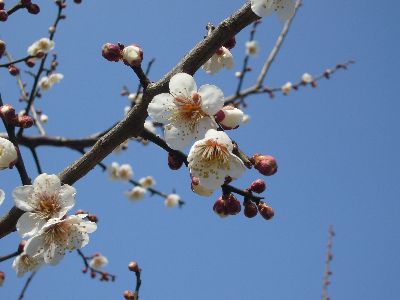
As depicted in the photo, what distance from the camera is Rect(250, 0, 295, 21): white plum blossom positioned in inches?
57.6

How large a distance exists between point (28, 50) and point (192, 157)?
4110 millimetres

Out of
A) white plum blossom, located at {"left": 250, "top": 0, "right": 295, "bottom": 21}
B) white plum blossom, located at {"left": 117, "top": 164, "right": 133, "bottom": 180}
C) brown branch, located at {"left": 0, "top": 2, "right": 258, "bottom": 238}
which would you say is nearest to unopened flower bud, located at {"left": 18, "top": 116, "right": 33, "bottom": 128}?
brown branch, located at {"left": 0, "top": 2, "right": 258, "bottom": 238}

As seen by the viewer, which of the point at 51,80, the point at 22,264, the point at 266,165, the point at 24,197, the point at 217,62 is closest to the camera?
the point at 266,165

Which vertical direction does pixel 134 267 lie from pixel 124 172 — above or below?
below

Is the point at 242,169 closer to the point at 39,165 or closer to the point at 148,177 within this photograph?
the point at 39,165

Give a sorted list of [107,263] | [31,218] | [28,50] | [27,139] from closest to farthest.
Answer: [31,218] → [27,139] → [28,50] → [107,263]

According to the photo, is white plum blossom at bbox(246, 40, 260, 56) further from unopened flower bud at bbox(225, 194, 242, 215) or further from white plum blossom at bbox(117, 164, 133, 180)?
unopened flower bud at bbox(225, 194, 242, 215)

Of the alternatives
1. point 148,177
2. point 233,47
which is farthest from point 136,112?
point 148,177

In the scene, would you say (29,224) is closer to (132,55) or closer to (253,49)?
(132,55)

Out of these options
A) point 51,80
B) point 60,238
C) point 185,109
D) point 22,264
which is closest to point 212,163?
point 185,109

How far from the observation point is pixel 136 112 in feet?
5.07

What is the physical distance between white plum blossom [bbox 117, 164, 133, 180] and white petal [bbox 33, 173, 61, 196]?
5.02 meters

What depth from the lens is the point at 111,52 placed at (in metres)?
1.61

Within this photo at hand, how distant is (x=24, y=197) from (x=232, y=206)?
0.87 metres
